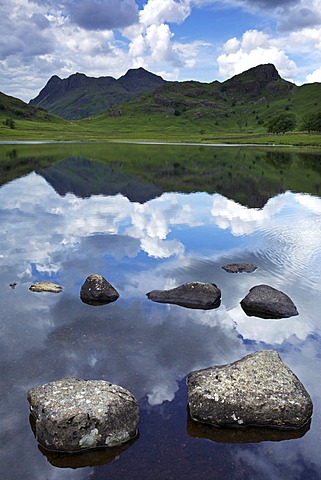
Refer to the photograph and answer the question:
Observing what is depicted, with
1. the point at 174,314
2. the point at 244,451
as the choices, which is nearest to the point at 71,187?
the point at 174,314

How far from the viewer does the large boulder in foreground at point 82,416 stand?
12625 millimetres

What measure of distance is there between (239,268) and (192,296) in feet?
22.1

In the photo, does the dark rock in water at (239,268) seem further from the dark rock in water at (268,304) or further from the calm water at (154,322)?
the dark rock in water at (268,304)

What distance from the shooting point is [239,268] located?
2909 centimetres

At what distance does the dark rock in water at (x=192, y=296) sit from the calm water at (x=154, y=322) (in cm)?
67

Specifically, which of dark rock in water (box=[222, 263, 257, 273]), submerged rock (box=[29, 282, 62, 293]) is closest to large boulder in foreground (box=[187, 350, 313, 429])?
submerged rock (box=[29, 282, 62, 293])

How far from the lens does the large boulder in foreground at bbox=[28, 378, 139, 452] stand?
1262cm

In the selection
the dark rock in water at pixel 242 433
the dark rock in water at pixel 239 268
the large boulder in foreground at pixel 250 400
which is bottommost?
the dark rock in water at pixel 242 433

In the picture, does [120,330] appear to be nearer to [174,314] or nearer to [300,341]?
[174,314]

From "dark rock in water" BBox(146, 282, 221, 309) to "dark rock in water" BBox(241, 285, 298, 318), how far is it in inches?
68.0

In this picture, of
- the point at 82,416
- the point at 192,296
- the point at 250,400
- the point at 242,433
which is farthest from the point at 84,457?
the point at 192,296

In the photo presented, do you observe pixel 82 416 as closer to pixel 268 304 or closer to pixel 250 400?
pixel 250 400

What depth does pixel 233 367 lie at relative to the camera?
1550cm

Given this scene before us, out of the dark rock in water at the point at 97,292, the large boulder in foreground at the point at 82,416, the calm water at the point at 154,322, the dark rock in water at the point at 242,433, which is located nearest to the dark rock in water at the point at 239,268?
the calm water at the point at 154,322
